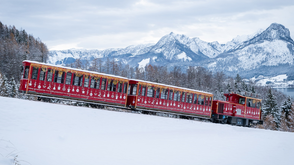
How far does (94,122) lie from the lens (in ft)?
48.7

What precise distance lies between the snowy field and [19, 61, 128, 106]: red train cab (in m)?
5.23

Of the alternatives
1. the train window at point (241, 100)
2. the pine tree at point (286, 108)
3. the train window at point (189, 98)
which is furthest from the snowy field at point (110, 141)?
the pine tree at point (286, 108)

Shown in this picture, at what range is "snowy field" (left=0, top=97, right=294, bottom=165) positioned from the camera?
1036 cm

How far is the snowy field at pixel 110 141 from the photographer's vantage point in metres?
10.4

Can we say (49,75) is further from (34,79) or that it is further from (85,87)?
(85,87)

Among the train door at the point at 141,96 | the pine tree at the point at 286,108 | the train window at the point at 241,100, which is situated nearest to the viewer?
the train door at the point at 141,96

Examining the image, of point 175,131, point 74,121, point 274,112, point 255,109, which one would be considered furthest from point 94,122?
point 274,112

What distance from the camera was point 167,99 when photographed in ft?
82.3

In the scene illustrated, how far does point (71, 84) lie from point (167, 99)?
9206mm

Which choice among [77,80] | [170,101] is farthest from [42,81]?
[170,101]

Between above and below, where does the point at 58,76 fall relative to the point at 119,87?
above

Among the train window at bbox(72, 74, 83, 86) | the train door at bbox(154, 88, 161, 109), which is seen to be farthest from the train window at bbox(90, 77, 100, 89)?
the train door at bbox(154, 88, 161, 109)

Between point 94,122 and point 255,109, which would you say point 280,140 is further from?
point 255,109

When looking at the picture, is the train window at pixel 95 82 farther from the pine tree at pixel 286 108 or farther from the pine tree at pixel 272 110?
the pine tree at pixel 286 108
